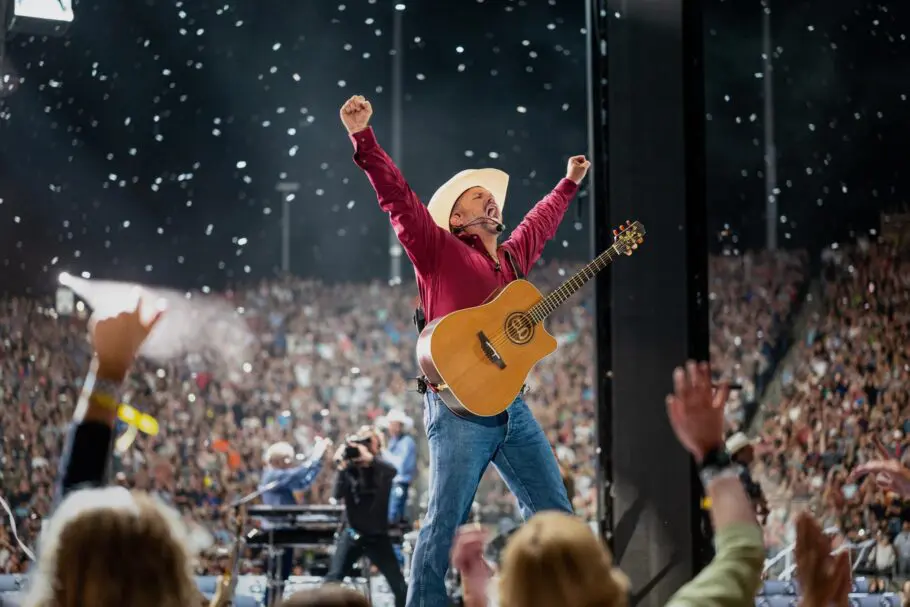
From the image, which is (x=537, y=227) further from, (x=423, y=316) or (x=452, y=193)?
(x=423, y=316)

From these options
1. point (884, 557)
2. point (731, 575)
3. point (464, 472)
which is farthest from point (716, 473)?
point (884, 557)

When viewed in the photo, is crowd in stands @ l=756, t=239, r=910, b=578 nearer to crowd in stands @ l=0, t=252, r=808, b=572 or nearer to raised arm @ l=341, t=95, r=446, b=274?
crowd in stands @ l=0, t=252, r=808, b=572

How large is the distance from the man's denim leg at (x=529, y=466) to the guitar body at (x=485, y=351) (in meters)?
0.09

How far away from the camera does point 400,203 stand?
136 inches

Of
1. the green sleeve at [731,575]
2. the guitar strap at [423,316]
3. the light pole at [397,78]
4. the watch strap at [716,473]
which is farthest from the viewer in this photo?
the light pole at [397,78]

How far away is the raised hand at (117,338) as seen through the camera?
180 cm

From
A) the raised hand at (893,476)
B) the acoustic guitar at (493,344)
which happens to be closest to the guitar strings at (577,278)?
the acoustic guitar at (493,344)

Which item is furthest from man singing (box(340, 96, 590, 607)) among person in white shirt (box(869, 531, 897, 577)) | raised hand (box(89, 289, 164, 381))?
person in white shirt (box(869, 531, 897, 577))

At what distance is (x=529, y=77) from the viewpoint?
47.3ft

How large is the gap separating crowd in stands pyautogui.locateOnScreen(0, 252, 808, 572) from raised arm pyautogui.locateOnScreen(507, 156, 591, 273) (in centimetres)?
749

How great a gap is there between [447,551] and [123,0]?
12.3 m

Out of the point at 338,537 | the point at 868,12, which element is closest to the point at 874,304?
the point at 868,12

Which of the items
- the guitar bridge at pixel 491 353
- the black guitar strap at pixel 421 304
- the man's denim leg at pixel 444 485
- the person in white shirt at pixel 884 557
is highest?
the black guitar strap at pixel 421 304

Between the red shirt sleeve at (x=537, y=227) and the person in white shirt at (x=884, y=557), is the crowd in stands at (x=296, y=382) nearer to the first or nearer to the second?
the person in white shirt at (x=884, y=557)
